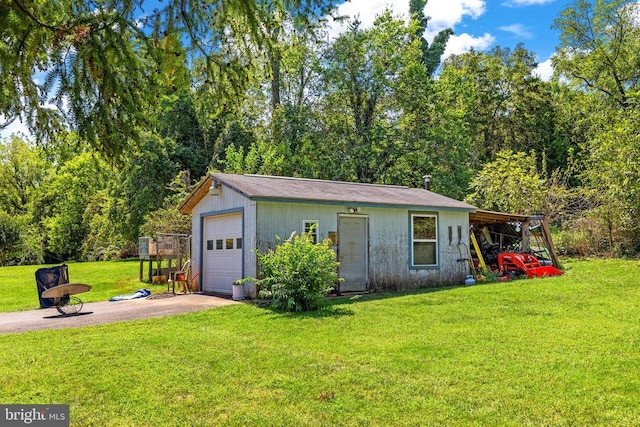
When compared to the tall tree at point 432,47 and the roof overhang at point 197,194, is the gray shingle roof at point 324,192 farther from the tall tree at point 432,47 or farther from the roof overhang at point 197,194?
the tall tree at point 432,47

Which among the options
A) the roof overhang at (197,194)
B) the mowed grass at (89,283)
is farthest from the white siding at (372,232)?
the mowed grass at (89,283)

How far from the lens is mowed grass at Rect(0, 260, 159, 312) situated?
12.9m

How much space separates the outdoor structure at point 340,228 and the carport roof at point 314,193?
3cm

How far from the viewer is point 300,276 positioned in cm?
949

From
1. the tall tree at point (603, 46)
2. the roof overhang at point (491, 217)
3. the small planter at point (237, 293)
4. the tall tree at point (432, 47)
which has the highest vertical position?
the tall tree at point (432, 47)

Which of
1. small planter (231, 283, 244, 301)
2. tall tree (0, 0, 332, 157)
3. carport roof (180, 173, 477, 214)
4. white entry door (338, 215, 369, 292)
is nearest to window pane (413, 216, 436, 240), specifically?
carport roof (180, 173, 477, 214)

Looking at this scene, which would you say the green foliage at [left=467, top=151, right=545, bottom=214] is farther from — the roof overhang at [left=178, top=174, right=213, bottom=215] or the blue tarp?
the blue tarp

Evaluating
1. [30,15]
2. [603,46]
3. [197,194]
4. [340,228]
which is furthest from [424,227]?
[603,46]

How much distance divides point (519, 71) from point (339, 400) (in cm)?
3308

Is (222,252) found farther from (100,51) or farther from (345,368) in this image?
(100,51)

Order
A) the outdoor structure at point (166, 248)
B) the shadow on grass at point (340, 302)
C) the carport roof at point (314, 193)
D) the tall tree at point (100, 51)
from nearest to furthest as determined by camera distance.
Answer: the tall tree at point (100, 51), the shadow on grass at point (340, 302), the carport roof at point (314, 193), the outdoor structure at point (166, 248)

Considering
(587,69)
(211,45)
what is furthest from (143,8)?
(587,69)

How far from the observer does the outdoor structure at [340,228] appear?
11.3 m

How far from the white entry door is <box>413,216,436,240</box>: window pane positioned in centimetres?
182
